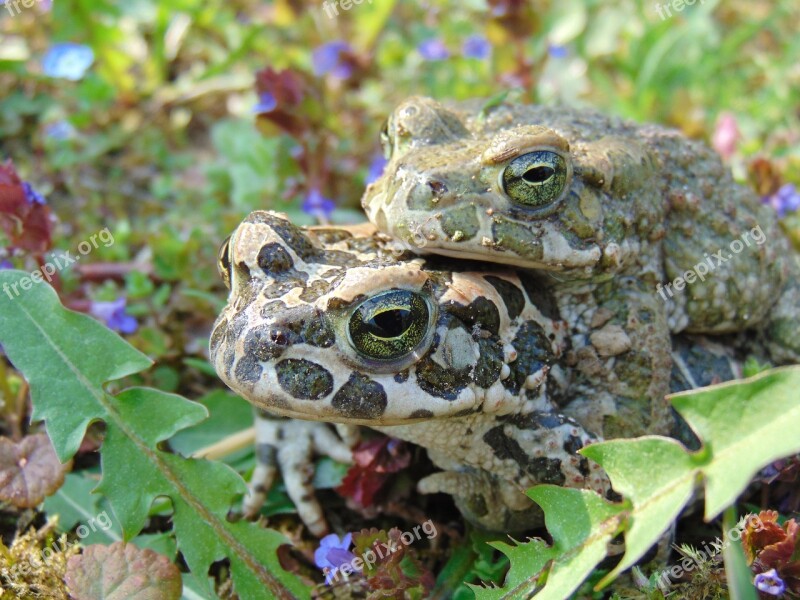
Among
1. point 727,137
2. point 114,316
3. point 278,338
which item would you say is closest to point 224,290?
point 114,316

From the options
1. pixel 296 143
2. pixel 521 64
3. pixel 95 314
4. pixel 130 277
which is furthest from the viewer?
pixel 521 64

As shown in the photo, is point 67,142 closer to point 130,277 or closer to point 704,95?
point 130,277

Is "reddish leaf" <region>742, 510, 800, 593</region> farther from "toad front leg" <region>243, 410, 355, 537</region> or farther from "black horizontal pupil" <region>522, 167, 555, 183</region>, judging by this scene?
"toad front leg" <region>243, 410, 355, 537</region>

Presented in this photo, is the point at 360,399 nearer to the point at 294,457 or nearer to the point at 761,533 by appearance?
the point at 294,457

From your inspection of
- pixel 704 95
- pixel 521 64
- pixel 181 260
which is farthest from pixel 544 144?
pixel 704 95

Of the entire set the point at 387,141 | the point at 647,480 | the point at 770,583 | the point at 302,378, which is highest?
the point at 387,141
